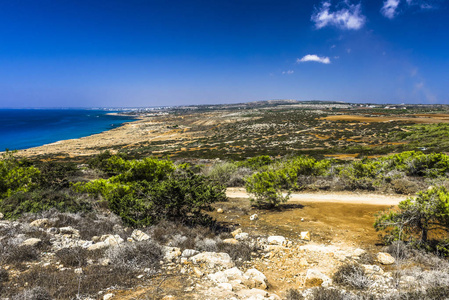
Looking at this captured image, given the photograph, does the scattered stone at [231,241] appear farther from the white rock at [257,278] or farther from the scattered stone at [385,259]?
the scattered stone at [385,259]

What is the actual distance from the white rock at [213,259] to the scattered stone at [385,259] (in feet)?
11.1

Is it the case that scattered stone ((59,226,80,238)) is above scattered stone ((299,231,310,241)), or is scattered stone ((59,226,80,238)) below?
above

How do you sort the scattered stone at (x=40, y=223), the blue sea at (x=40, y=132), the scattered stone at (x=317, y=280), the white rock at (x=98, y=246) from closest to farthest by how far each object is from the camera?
the scattered stone at (x=317, y=280)
the white rock at (x=98, y=246)
the scattered stone at (x=40, y=223)
the blue sea at (x=40, y=132)

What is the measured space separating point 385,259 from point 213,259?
12.7ft

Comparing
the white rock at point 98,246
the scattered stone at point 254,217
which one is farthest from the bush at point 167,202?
the scattered stone at point 254,217

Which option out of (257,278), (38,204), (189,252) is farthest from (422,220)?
(38,204)

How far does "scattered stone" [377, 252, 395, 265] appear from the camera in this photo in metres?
5.08

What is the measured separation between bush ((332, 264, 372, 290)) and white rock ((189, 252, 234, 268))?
82.0 inches

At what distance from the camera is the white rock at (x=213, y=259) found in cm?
472

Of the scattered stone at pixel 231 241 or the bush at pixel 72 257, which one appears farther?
the scattered stone at pixel 231 241

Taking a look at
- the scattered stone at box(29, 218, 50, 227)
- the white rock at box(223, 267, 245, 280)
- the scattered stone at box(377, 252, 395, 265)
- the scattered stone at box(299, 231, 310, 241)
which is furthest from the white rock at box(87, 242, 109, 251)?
the scattered stone at box(377, 252, 395, 265)

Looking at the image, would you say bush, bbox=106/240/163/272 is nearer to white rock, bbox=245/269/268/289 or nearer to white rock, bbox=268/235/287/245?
white rock, bbox=245/269/268/289

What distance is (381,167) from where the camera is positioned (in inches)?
535

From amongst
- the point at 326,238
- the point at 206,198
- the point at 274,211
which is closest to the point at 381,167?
the point at 274,211
